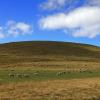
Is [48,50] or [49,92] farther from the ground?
[48,50]

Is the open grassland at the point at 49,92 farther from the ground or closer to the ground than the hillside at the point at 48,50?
closer to the ground

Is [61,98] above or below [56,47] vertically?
below

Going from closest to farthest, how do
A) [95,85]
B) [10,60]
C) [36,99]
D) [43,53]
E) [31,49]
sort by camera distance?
1. [36,99]
2. [95,85]
3. [10,60]
4. [43,53]
5. [31,49]

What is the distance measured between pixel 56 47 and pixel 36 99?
3573 inches

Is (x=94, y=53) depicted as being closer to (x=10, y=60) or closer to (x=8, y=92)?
(x=10, y=60)

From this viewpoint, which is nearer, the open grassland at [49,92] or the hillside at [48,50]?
the open grassland at [49,92]

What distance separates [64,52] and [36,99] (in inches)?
3241

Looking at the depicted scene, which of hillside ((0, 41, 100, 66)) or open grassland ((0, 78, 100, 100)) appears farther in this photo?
hillside ((0, 41, 100, 66))

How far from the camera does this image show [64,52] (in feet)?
355

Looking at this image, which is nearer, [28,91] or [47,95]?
[47,95]

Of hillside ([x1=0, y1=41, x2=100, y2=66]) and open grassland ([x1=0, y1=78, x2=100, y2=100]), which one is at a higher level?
hillside ([x1=0, y1=41, x2=100, y2=66])

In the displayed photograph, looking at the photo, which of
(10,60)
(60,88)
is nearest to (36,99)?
(60,88)

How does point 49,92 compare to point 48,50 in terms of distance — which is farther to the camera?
point 48,50

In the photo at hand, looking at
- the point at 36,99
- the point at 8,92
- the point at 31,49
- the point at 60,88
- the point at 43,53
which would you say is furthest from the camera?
the point at 31,49
